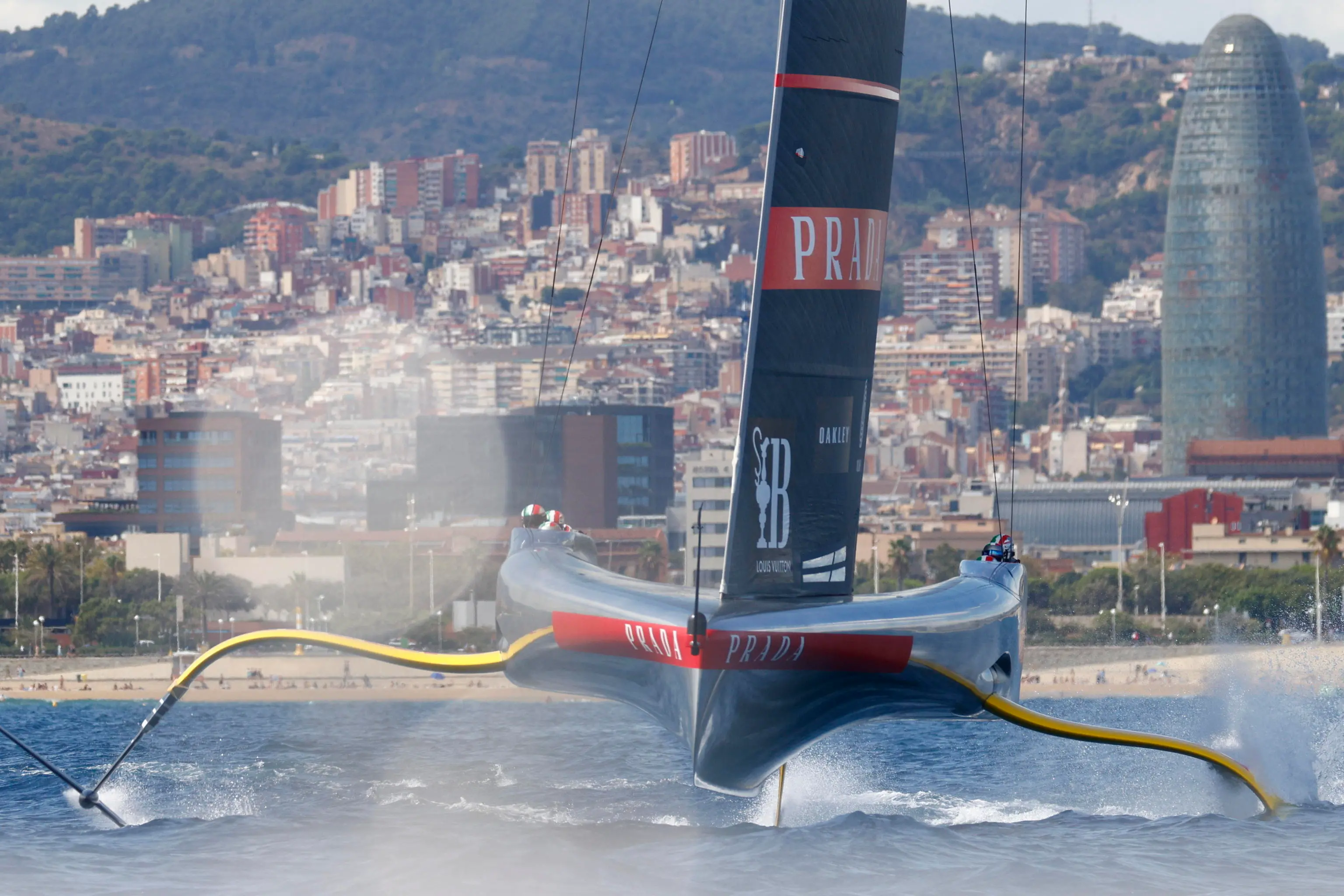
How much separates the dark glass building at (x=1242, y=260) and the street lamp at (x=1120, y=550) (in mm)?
25560

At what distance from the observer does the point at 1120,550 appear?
61688 millimetres

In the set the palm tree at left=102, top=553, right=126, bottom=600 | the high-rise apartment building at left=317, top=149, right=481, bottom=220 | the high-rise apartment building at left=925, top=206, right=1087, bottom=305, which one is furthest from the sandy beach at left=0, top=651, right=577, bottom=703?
the high-rise apartment building at left=317, top=149, right=481, bottom=220

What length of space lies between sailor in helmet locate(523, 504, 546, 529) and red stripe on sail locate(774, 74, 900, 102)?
10.9ft

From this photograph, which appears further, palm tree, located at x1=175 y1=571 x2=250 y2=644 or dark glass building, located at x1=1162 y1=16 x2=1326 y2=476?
dark glass building, located at x1=1162 y1=16 x2=1326 y2=476

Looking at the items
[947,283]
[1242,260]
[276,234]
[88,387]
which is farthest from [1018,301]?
[276,234]

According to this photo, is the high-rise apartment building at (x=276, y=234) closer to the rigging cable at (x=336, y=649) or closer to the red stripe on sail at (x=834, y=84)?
the rigging cable at (x=336, y=649)

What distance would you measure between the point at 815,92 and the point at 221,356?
114 meters

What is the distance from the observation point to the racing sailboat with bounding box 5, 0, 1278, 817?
45.7 ft

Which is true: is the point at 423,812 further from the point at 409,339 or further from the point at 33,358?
the point at 33,358

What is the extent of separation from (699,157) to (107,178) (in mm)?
44142

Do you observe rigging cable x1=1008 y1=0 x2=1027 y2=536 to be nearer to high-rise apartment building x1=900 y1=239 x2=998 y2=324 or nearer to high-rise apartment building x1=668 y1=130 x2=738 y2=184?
high-rise apartment building x1=900 y1=239 x2=998 y2=324

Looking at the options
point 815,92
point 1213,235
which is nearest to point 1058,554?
point 1213,235

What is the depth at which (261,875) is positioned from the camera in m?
15.8

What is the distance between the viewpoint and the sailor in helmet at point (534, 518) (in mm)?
16203
